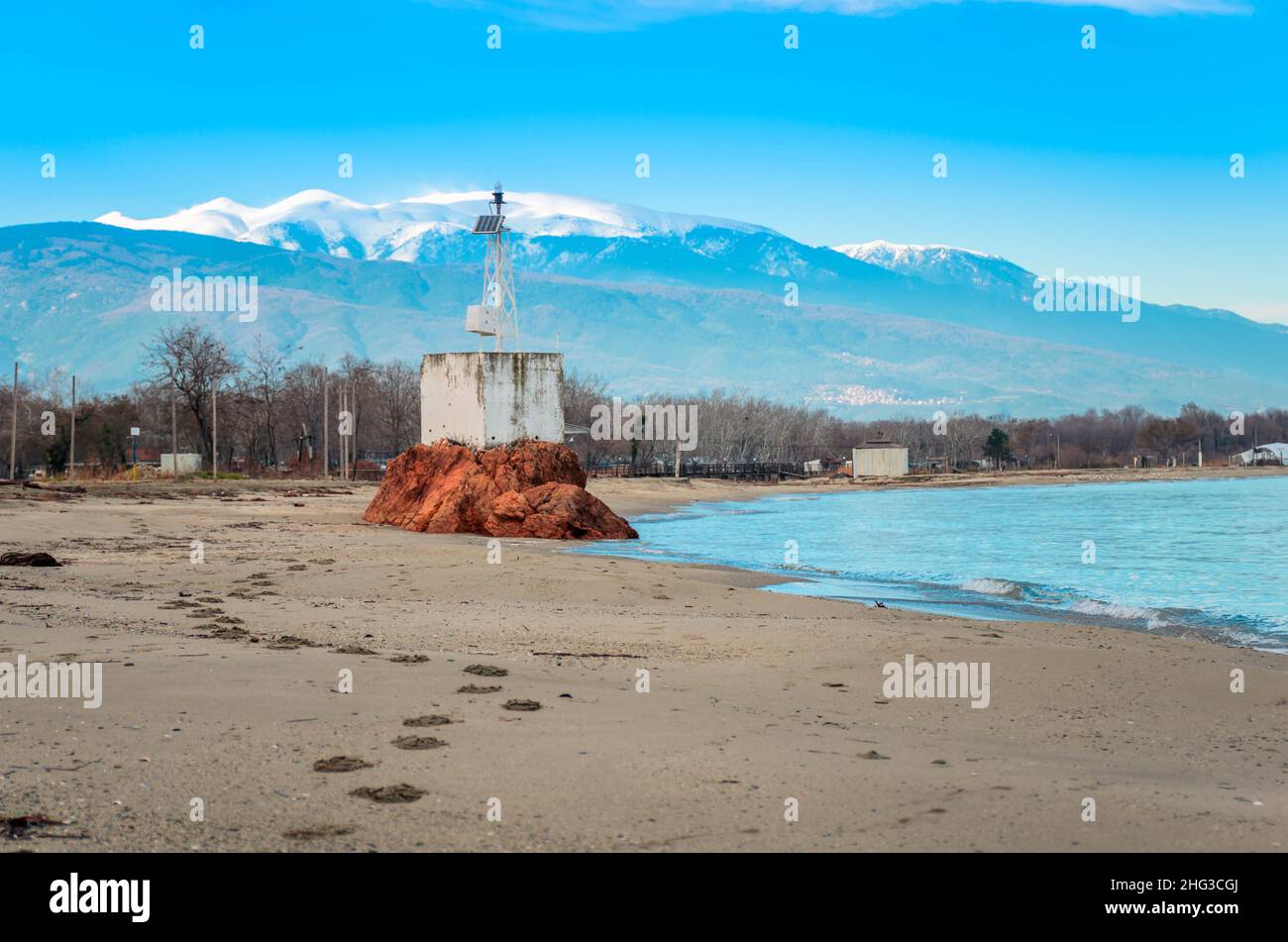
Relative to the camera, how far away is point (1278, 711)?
9.37 m

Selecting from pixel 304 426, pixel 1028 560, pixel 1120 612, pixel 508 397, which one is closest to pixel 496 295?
pixel 508 397

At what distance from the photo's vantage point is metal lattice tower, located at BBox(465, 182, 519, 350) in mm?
38938

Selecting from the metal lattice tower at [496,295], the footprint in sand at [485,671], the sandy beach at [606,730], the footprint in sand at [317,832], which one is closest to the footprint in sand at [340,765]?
the sandy beach at [606,730]

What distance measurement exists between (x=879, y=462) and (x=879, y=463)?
17 cm

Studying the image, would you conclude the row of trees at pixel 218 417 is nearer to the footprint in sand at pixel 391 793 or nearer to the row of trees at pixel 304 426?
the row of trees at pixel 304 426

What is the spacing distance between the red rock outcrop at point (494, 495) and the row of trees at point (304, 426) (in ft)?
100

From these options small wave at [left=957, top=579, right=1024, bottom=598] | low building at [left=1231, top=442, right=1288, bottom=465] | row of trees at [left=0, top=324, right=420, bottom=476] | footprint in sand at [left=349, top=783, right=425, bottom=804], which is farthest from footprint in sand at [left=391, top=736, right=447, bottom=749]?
low building at [left=1231, top=442, right=1288, bottom=465]

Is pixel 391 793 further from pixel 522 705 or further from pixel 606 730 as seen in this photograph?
pixel 522 705

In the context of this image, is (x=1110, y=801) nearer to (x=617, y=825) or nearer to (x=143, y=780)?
(x=617, y=825)

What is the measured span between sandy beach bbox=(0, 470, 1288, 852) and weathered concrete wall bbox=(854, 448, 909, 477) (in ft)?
374

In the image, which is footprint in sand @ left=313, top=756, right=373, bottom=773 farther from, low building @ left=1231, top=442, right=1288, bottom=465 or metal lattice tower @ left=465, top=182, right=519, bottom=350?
low building @ left=1231, top=442, right=1288, bottom=465

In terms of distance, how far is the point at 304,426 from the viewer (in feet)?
328
